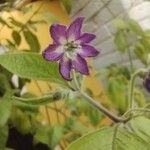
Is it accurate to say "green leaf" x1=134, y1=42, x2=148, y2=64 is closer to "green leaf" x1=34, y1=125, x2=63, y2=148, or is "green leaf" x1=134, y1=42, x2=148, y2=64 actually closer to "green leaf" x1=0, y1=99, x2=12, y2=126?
"green leaf" x1=34, y1=125, x2=63, y2=148

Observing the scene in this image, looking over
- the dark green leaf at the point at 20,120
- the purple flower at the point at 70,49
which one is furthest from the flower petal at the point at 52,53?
the dark green leaf at the point at 20,120

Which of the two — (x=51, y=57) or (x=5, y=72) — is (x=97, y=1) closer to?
(x=5, y=72)

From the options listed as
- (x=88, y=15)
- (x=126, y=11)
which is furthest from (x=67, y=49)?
(x=88, y=15)

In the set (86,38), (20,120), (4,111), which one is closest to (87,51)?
(86,38)

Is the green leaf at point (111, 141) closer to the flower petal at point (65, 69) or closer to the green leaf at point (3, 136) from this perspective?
the flower petal at point (65, 69)

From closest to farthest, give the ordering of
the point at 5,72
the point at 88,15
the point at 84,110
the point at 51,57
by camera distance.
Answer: the point at 51,57 → the point at 5,72 → the point at 84,110 → the point at 88,15
